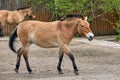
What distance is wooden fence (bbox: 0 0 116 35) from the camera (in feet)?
83.3

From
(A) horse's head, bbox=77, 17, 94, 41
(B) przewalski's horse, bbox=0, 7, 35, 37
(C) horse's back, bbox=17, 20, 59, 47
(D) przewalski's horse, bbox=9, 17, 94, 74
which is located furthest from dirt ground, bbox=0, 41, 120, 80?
(B) przewalski's horse, bbox=0, 7, 35, 37

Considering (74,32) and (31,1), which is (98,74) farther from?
(31,1)

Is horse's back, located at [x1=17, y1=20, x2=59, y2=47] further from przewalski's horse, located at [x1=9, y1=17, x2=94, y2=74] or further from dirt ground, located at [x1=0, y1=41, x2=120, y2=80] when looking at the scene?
dirt ground, located at [x1=0, y1=41, x2=120, y2=80]

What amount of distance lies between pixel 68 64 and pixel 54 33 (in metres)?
2.21

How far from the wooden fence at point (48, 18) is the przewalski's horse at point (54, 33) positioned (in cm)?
1353

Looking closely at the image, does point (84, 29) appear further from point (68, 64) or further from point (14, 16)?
point (14, 16)

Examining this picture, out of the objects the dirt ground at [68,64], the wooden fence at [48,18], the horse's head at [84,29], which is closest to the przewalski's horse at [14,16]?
the wooden fence at [48,18]

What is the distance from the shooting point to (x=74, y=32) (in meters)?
11.4

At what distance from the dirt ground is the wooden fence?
756 centimetres

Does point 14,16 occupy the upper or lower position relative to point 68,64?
lower

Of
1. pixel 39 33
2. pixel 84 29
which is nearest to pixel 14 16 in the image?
pixel 39 33

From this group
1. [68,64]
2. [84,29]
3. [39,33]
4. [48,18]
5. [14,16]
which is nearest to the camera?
[84,29]

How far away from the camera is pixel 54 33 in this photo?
1141 cm

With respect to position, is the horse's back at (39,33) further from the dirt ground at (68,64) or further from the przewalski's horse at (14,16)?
the przewalski's horse at (14,16)
